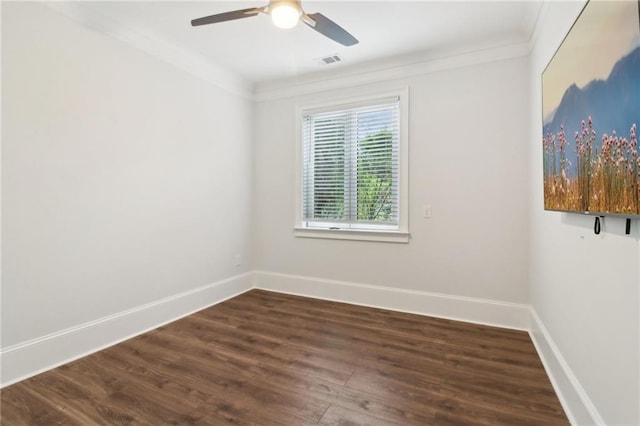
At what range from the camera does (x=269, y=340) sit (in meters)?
2.71

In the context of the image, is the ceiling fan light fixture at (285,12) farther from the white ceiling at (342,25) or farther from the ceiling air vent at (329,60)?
the ceiling air vent at (329,60)

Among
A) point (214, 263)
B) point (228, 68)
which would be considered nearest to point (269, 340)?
point (214, 263)

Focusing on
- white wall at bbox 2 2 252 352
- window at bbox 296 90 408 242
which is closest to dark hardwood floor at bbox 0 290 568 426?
white wall at bbox 2 2 252 352

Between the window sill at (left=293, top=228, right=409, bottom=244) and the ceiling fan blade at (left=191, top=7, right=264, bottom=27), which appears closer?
the ceiling fan blade at (left=191, top=7, right=264, bottom=27)

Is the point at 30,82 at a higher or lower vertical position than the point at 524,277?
higher

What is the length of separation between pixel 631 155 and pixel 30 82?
3339mm

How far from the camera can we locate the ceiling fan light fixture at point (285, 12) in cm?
180

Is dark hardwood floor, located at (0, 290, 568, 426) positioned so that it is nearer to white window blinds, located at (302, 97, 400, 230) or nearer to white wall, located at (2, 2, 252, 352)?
white wall, located at (2, 2, 252, 352)

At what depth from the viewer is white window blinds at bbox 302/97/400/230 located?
357 cm

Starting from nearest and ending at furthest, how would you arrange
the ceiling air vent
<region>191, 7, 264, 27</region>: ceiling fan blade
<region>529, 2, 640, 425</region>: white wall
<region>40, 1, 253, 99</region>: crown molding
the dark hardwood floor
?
<region>529, 2, 640, 425</region>: white wall, the dark hardwood floor, <region>191, 7, 264, 27</region>: ceiling fan blade, <region>40, 1, 253, 99</region>: crown molding, the ceiling air vent

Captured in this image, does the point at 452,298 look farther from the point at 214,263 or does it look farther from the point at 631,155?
the point at 214,263

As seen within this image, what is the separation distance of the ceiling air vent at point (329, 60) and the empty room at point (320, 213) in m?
0.04

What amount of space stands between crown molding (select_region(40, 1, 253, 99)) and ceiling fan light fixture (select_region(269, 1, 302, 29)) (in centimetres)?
167

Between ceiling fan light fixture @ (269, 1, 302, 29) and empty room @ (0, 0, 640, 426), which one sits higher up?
ceiling fan light fixture @ (269, 1, 302, 29)
